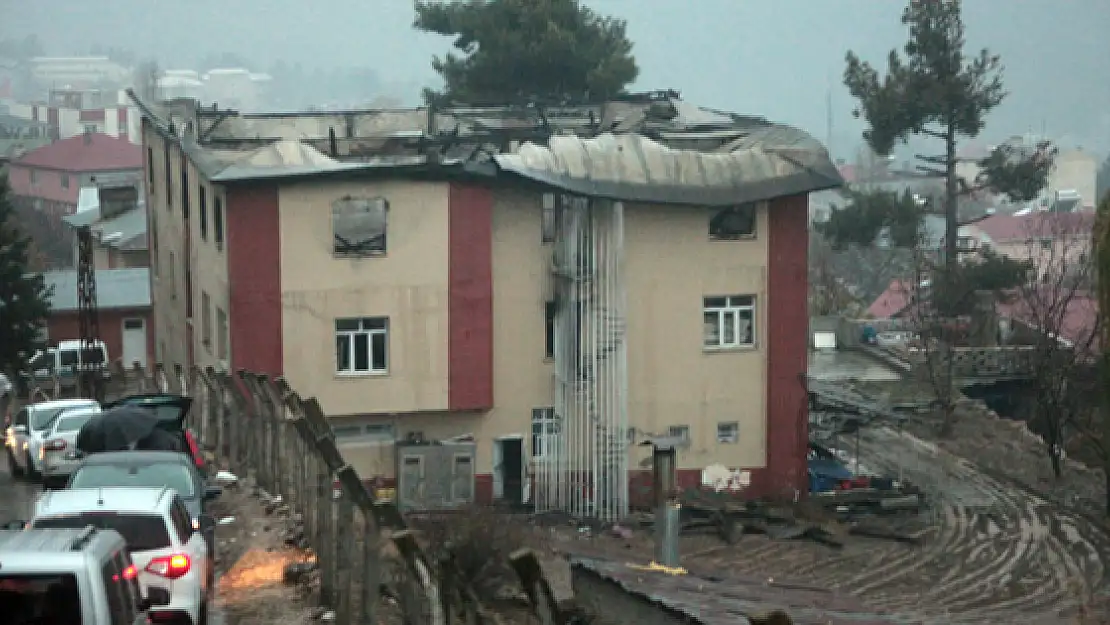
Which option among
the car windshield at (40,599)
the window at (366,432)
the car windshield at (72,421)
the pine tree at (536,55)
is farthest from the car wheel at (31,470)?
the pine tree at (536,55)

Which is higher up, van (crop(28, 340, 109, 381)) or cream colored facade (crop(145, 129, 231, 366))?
cream colored facade (crop(145, 129, 231, 366))

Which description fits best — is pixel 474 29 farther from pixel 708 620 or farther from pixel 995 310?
pixel 708 620

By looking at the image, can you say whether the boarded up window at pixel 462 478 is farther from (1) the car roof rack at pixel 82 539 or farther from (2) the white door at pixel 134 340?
(1) the car roof rack at pixel 82 539

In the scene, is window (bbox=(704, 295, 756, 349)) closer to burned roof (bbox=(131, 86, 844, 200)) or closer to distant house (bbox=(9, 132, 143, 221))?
burned roof (bbox=(131, 86, 844, 200))

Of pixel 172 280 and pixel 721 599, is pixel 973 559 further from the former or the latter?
pixel 172 280

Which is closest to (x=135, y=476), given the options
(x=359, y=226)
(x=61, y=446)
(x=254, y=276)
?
(x=61, y=446)

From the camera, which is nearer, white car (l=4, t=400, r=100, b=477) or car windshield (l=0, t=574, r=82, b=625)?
car windshield (l=0, t=574, r=82, b=625)

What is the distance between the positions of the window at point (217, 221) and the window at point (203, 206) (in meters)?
0.90

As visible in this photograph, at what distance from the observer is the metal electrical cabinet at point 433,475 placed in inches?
1348

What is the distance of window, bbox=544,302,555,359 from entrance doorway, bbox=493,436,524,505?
1.89 m

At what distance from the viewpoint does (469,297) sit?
34.4 meters

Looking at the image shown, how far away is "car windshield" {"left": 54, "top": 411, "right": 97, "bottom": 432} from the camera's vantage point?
24.2m

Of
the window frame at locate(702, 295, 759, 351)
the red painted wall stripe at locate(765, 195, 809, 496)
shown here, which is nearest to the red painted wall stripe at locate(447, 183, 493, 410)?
the window frame at locate(702, 295, 759, 351)

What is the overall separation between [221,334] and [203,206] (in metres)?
2.98
